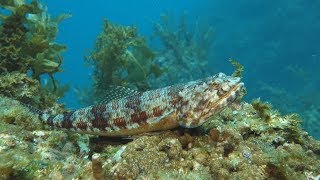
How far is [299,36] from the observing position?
27734 mm

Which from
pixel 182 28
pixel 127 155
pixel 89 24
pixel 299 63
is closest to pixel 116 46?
pixel 127 155

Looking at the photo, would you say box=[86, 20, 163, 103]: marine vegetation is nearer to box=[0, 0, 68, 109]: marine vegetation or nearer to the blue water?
box=[0, 0, 68, 109]: marine vegetation

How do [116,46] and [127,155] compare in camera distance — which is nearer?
[127,155]

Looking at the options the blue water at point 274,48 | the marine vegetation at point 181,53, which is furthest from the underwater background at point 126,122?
the blue water at point 274,48

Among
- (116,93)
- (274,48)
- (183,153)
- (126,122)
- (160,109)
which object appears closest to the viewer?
(183,153)

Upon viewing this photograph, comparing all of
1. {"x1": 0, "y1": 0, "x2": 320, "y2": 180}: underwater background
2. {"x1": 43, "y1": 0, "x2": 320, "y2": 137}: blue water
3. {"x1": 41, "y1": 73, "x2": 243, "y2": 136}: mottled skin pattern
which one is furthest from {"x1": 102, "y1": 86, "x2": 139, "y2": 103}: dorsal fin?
{"x1": 43, "y1": 0, "x2": 320, "y2": 137}: blue water

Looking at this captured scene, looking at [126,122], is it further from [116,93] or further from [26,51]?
[26,51]

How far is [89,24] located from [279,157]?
475ft

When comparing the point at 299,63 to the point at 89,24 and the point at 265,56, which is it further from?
the point at 89,24

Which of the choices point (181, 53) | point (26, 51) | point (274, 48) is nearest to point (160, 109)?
point (26, 51)

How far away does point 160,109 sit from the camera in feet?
14.1

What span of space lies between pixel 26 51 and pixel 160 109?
4.28 metres

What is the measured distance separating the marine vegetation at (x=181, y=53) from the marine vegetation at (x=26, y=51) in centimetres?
884

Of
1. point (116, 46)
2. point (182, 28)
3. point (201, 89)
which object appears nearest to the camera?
point (201, 89)
